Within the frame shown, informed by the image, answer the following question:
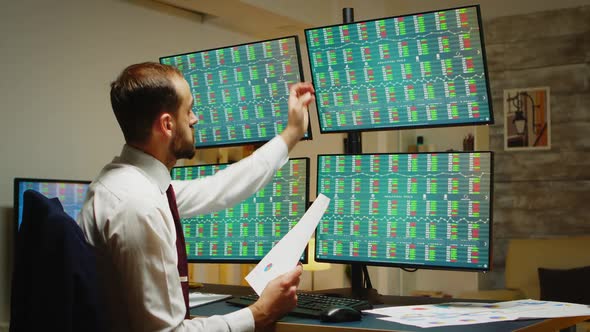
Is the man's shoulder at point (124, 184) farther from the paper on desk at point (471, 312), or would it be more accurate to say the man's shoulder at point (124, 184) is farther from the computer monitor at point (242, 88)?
the computer monitor at point (242, 88)

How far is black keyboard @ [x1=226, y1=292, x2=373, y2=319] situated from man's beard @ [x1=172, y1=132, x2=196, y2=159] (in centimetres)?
49

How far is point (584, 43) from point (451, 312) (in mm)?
4168

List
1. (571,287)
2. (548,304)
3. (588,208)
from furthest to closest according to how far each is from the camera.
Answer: (588,208)
(571,287)
(548,304)

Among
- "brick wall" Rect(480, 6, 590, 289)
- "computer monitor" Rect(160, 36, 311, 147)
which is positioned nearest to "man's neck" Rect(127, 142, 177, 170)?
"computer monitor" Rect(160, 36, 311, 147)

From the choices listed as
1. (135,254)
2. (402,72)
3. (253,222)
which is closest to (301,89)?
(402,72)

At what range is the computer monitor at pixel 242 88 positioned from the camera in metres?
2.42

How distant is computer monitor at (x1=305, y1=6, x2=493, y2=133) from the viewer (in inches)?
83.5

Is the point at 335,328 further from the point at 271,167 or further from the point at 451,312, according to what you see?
the point at 271,167

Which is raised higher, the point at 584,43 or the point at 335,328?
the point at 584,43

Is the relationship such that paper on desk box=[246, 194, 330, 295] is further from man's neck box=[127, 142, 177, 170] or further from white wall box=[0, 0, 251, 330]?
white wall box=[0, 0, 251, 330]

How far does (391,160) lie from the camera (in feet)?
7.09

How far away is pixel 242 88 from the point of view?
8.23 ft

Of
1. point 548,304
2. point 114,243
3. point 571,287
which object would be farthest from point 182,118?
point 571,287

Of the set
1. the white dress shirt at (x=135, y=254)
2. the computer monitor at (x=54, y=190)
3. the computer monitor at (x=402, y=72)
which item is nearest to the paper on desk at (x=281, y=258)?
the white dress shirt at (x=135, y=254)
